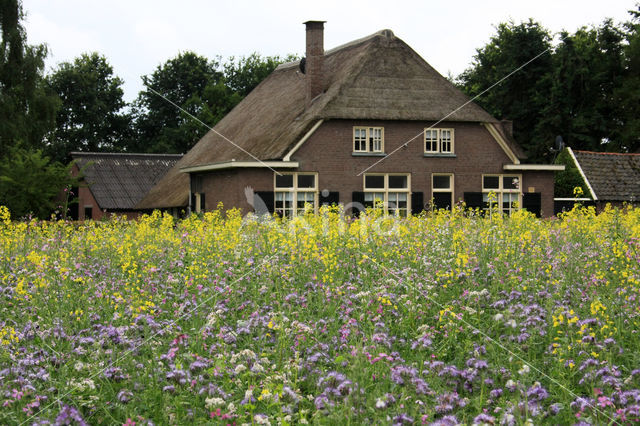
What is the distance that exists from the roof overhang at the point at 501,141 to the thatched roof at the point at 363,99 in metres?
0.32

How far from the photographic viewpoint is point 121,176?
43.8 meters

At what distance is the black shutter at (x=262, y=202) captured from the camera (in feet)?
86.8

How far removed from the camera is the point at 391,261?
8.11m

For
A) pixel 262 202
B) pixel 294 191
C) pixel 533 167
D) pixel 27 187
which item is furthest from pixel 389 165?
pixel 27 187

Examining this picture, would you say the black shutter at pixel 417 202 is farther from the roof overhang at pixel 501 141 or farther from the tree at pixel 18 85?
the tree at pixel 18 85

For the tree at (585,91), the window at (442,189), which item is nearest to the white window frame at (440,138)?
the window at (442,189)

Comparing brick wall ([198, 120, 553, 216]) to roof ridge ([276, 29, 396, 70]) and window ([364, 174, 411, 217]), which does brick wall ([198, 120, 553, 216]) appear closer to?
window ([364, 174, 411, 217])

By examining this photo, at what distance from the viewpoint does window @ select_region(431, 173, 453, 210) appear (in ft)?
95.3

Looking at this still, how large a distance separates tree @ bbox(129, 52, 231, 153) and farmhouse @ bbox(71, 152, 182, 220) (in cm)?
953

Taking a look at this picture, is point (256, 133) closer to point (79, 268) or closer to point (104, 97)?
point (79, 268)

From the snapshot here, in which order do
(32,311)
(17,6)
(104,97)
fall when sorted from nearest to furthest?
(32,311), (17,6), (104,97)

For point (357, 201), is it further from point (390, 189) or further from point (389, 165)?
point (389, 165)

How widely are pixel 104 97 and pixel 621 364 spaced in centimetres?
A: 5616

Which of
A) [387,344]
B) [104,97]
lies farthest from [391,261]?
[104,97]
